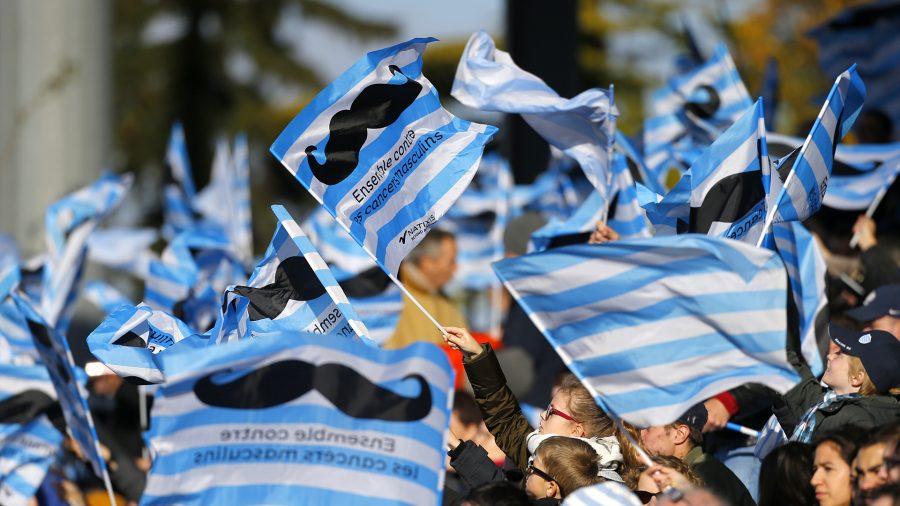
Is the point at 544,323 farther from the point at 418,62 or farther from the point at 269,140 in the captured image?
the point at 269,140

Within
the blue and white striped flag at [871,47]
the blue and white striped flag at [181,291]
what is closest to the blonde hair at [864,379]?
the blue and white striped flag at [181,291]

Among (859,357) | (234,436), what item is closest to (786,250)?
(859,357)

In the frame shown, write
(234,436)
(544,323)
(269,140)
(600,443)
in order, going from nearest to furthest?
(234,436) → (544,323) → (600,443) → (269,140)

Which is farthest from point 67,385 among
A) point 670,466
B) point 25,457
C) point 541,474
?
point 670,466

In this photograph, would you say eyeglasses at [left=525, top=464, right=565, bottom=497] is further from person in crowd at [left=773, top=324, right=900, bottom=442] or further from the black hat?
the black hat

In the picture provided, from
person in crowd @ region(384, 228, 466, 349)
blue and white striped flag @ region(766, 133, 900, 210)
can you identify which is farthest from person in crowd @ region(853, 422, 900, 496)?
person in crowd @ region(384, 228, 466, 349)

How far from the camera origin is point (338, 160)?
228 inches

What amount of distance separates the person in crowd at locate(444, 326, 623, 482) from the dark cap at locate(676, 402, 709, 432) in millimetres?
303

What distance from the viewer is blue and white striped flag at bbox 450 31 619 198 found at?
662cm

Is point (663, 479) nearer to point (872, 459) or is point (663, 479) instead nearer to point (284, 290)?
point (872, 459)

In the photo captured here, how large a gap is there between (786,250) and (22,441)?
348cm

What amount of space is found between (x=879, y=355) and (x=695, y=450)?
0.74 meters

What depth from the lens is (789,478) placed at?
15.3ft

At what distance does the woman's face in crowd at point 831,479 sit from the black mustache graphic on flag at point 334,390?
1213 millimetres
